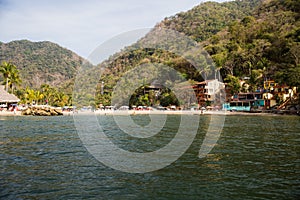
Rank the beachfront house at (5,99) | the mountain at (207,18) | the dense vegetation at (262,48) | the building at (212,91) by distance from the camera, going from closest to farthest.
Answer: the beachfront house at (5,99) → the dense vegetation at (262,48) → the building at (212,91) → the mountain at (207,18)

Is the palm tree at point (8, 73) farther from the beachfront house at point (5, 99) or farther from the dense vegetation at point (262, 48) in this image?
the dense vegetation at point (262, 48)

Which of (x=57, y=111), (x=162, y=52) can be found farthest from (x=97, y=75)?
(x=57, y=111)

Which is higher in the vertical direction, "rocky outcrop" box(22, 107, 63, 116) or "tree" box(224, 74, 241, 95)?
"tree" box(224, 74, 241, 95)

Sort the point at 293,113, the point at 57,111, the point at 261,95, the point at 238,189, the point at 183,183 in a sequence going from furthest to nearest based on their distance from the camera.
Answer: the point at 261,95 < the point at 57,111 < the point at 293,113 < the point at 183,183 < the point at 238,189

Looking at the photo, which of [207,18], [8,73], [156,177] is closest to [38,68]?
[207,18]

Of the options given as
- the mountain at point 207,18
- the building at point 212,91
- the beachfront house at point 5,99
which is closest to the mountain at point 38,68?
the mountain at point 207,18

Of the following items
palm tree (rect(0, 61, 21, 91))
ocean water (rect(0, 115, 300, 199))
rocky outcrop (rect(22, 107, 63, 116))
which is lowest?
ocean water (rect(0, 115, 300, 199))

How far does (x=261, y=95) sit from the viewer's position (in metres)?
76.0

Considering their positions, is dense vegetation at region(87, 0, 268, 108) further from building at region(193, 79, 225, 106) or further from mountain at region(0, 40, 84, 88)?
mountain at region(0, 40, 84, 88)

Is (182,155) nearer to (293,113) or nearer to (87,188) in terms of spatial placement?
(87,188)

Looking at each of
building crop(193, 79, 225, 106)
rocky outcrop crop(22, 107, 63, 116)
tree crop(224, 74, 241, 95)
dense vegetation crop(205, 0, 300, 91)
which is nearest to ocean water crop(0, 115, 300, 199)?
rocky outcrop crop(22, 107, 63, 116)

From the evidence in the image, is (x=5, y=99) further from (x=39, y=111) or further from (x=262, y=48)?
(x=262, y=48)

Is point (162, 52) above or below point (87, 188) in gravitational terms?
above

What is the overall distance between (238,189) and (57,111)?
61421mm
